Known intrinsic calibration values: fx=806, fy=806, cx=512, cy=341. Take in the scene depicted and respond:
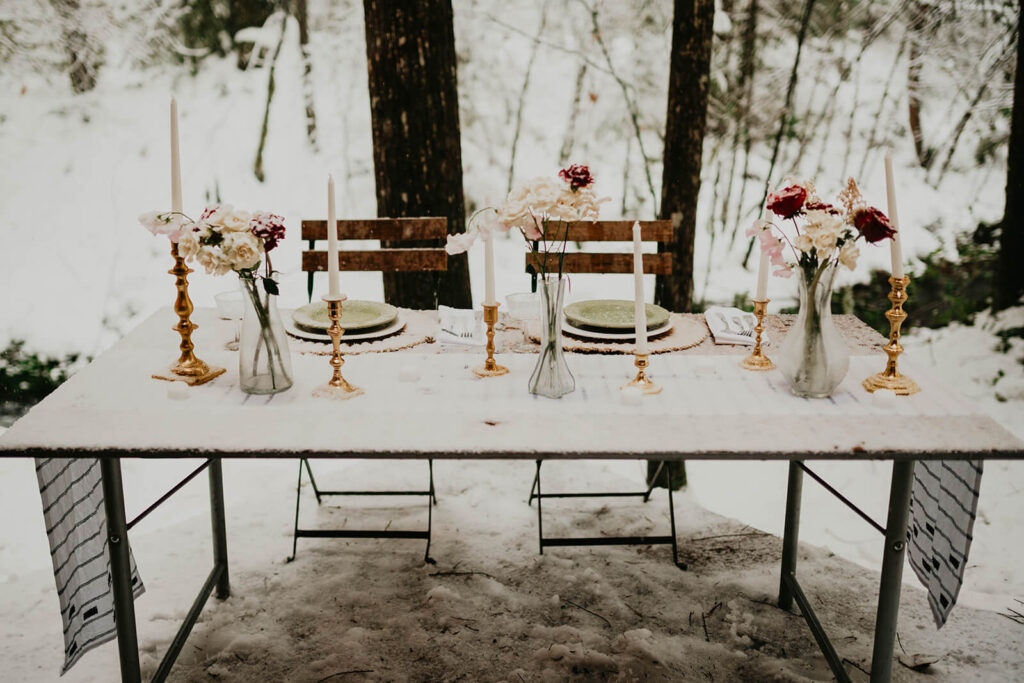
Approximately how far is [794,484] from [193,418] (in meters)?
1.59

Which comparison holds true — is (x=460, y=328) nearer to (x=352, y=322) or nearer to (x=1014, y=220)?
(x=352, y=322)

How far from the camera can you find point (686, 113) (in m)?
3.07

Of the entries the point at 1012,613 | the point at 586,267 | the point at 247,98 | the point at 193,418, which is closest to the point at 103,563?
the point at 193,418

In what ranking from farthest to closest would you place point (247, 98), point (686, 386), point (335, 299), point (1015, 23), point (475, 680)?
point (247, 98) < point (1015, 23) < point (475, 680) < point (686, 386) < point (335, 299)

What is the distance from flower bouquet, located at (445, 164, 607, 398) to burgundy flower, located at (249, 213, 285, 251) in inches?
13.7

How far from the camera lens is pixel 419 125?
298 centimetres

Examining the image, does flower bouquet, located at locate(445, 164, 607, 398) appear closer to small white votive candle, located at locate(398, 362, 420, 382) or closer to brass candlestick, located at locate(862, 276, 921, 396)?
small white votive candle, located at locate(398, 362, 420, 382)

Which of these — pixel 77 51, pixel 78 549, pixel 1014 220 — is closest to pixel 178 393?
pixel 78 549

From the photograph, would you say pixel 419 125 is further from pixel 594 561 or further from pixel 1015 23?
pixel 1015 23

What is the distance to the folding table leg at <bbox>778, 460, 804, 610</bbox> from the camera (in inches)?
89.9

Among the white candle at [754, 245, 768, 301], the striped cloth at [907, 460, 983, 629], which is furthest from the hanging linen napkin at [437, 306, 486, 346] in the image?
the striped cloth at [907, 460, 983, 629]

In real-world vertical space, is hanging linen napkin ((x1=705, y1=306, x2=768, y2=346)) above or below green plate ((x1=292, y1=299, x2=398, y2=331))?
below

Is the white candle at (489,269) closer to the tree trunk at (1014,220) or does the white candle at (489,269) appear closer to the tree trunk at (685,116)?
the tree trunk at (685,116)

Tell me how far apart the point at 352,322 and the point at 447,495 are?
115 centimetres
